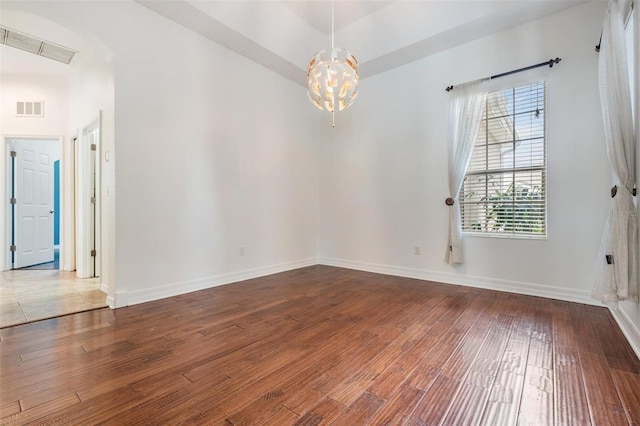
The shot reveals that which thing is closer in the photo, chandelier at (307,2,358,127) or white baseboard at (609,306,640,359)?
white baseboard at (609,306,640,359)

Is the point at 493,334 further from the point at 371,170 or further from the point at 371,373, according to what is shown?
the point at 371,170

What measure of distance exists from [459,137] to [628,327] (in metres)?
2.45

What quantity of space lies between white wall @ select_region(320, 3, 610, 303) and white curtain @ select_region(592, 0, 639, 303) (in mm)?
750

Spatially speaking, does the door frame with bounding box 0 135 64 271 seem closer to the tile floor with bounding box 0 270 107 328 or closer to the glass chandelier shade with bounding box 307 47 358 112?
the tile floor with bounding box 0 270 107 328

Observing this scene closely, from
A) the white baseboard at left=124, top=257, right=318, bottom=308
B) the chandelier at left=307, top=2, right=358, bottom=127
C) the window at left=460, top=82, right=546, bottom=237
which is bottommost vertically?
the white baseboard at left=124, top=257, right=318, bottom=308

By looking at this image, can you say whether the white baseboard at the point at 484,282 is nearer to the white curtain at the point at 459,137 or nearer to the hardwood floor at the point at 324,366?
the hardwood floor at the point at 324,366

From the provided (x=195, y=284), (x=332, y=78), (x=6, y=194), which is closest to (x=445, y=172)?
(x=332, y=78)

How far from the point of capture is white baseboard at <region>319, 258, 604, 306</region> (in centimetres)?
306

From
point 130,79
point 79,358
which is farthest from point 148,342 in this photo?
point 130,79

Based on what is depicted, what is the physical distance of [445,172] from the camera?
12.8 feet

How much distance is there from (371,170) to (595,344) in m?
3.23

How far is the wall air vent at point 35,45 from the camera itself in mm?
3471

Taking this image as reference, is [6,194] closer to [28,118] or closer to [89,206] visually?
[28,118]

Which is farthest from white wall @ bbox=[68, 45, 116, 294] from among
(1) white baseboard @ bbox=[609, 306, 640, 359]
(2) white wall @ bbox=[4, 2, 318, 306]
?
(1) white baseboard @ bbox=[609, 306, 640, 359]
